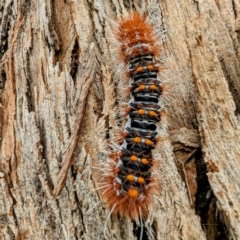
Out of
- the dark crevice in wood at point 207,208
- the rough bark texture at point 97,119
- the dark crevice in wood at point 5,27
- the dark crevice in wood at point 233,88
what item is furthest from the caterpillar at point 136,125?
the dark crevice in wood at point 5,27

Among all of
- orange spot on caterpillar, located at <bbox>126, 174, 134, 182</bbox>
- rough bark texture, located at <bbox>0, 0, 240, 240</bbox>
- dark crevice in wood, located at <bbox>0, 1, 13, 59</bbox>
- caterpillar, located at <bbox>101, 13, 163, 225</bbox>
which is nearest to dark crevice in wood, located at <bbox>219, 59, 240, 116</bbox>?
rough bark texture, located at <bbox>0, 0, 240, 240</bbox>

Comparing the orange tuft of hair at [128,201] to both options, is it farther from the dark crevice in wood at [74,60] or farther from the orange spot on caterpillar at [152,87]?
A: the dark crevice in wood at [74,60]

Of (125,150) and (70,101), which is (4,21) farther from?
(125,150)

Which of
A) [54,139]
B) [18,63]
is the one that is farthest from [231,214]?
[18,63]

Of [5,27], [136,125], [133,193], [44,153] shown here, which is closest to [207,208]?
[133,193]

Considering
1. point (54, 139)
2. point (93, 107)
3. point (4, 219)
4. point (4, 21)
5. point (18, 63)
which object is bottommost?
point (4, 219)

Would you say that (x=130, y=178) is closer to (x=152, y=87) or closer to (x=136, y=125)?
(x=136, y=125)

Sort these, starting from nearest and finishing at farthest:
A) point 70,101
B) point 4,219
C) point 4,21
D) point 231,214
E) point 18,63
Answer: point 231,214 → point 4,219 → point 70,101 → point 18,63 → point 4,21
